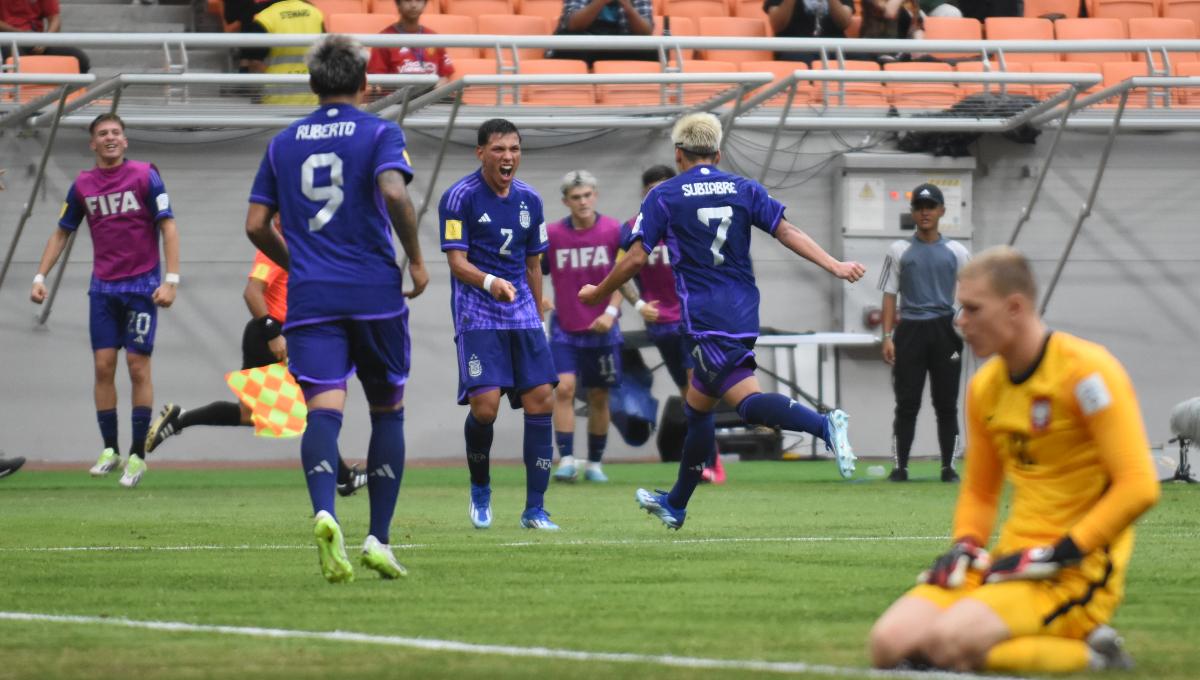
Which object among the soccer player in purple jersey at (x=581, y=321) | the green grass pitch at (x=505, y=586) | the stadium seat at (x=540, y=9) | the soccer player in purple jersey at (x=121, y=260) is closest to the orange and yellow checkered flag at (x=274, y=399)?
the soccer player in purple jersey at (x=121, y=260)

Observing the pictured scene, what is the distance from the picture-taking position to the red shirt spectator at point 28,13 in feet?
52.6

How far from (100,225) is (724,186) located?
5.94 metres

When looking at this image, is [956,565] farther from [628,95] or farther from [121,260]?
[628,95]

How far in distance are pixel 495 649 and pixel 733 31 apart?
548 inches

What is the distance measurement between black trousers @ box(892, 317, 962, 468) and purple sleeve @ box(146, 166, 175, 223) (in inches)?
219

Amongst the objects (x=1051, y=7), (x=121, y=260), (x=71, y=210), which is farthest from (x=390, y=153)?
(x=1051, y=7)

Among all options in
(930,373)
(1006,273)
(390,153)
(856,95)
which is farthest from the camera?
(856,95)

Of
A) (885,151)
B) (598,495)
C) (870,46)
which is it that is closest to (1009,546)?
(598,495)

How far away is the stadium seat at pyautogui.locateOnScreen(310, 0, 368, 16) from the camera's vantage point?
56.6ft

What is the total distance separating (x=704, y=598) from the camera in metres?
5.86

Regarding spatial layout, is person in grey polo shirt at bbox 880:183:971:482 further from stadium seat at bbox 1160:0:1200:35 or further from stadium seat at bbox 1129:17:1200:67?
stadium seat at bbox 1160:0:1200:35

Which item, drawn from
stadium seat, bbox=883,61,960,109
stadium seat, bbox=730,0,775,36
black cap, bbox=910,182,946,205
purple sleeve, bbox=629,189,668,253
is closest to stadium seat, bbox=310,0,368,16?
stadium seat, bbox=730,0,775,36

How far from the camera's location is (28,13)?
16188 mm

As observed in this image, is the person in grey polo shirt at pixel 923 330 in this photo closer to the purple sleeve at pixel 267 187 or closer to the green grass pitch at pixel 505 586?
the green grass pitch at pixel 505 586
